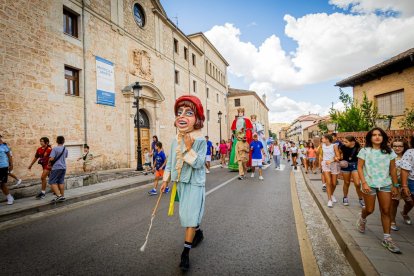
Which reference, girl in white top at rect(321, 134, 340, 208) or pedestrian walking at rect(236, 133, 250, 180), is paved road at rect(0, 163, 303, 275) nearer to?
girl in white top at rect(321, 134, 340, 208)

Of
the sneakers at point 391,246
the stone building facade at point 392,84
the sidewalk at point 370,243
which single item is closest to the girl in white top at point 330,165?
the sidewalk at point 370,243

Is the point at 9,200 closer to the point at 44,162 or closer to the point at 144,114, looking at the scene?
the point at 44,162

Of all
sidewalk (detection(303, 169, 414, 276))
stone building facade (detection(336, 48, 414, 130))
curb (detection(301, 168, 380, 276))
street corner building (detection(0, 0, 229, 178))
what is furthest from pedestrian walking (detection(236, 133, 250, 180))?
stone building facade (detection(336, 48, 414, 130))

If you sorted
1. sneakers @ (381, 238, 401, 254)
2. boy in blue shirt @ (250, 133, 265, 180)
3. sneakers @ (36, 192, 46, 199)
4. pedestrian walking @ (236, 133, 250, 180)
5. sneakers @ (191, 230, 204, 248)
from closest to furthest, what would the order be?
sneakers @ (381, 238, 401, 254) < sneakers @ (191, 230, 204, 248) < sneakers @ (36, 192, 46, 199) < pedestrian walking @ (236, 133, 250, 180) < boy in blue shirt @ (250, 133, 265, 180)

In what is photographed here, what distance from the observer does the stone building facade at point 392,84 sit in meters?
14.1

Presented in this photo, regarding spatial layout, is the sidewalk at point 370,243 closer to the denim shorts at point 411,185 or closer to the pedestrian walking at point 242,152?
the denim shorts at point 411,185

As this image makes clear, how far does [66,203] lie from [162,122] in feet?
43.3

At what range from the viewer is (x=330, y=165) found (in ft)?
19.2

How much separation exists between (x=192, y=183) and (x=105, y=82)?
12.4 m

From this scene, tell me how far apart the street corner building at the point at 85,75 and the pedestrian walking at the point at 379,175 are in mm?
10728

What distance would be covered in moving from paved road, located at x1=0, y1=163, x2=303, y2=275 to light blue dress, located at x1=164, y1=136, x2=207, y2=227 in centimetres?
60

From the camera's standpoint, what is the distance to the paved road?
2814 mm

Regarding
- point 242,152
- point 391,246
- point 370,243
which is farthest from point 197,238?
point 242,152

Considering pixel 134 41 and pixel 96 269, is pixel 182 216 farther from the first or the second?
pixel 134 41
